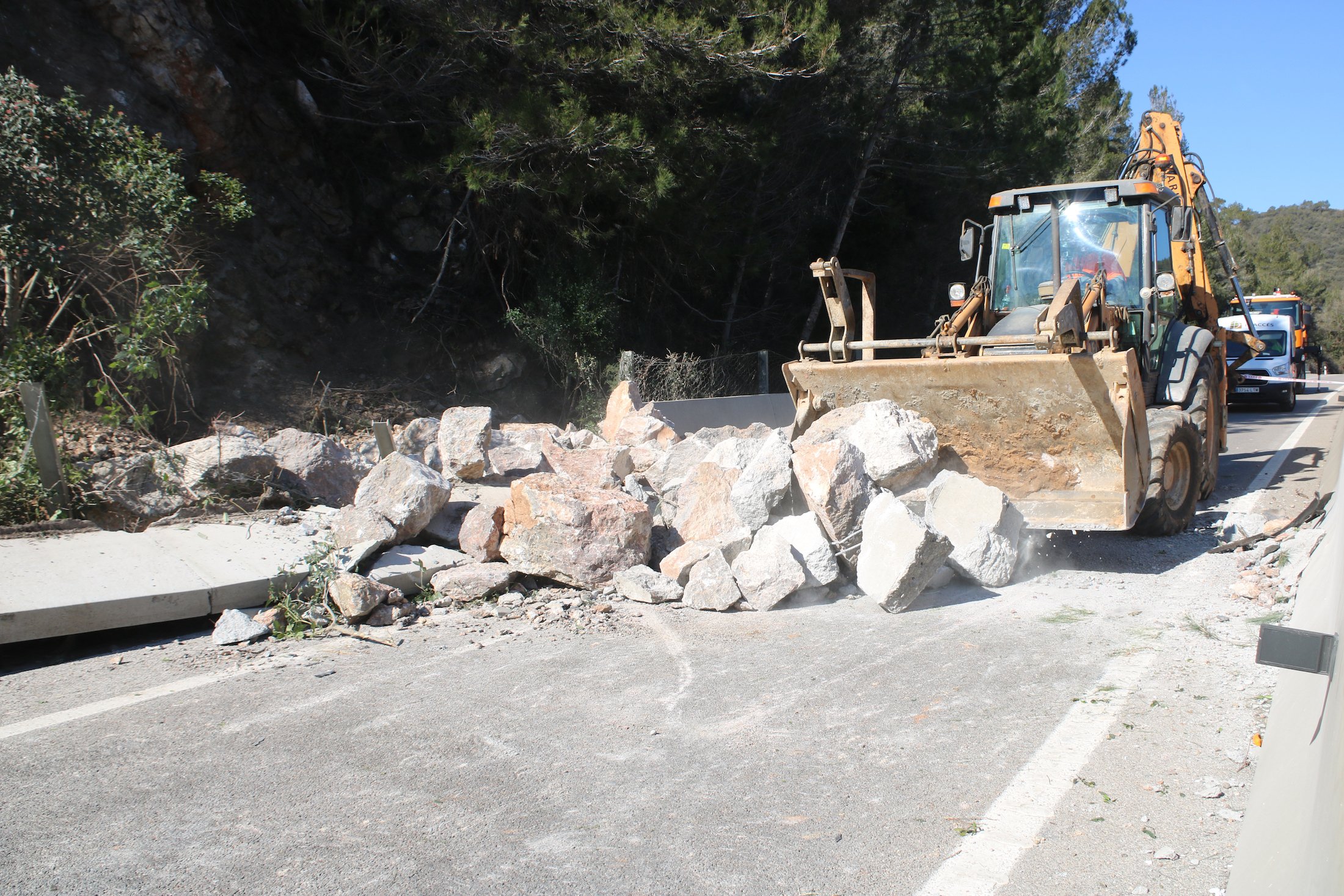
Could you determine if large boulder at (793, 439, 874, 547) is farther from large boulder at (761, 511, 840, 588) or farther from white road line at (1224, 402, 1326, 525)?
white road line at (1224, 402, 1326, 525)

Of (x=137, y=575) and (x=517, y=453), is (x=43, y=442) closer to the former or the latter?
(x=137, y=575)

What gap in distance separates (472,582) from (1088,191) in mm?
6443

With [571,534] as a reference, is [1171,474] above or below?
above

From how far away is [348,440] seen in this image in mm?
10328

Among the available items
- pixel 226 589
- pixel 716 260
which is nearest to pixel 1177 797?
pixel 226 589

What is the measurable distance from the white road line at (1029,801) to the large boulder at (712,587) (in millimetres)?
2154

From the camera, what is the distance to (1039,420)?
6602mm

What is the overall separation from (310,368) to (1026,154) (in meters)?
13.2

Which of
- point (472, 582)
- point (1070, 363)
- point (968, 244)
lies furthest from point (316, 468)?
point (968, 244)

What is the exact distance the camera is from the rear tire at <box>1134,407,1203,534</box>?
6.81m

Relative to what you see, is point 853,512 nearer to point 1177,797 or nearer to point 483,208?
point 1177,797

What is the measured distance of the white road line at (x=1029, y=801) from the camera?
2.76 metres

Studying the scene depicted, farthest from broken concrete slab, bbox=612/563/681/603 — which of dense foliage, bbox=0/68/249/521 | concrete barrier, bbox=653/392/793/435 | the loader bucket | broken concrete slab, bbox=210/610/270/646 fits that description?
concrete barrier, bbox=653/392/793/435

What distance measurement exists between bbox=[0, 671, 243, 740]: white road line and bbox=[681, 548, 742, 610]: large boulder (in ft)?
8.40
